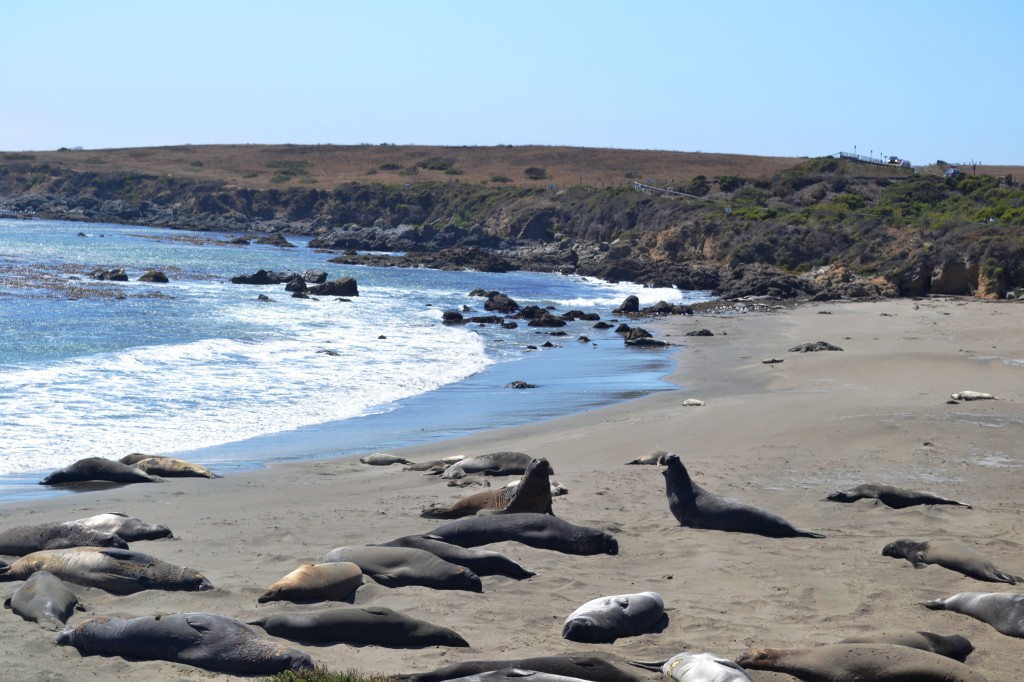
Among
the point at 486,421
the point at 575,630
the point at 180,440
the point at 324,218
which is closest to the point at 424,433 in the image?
the point at 486,421

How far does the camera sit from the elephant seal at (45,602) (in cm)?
619

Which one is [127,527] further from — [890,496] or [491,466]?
[890,496]

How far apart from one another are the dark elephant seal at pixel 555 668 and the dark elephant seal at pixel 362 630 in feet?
2.16

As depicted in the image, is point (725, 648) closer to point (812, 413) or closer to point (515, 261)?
point (812, 413)

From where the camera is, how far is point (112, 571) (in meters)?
6.88

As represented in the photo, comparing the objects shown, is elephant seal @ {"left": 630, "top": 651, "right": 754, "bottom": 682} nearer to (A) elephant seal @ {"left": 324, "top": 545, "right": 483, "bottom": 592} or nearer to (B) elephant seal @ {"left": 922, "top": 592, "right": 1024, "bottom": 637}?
(A) elephant seal @ {"left": 324, "top": 545, "right": 483, "bottom": 592}

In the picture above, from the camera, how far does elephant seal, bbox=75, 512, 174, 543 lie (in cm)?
815

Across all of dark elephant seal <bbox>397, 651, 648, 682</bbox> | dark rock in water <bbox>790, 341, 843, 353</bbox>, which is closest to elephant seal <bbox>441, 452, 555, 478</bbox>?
dark elephant seal <bbox>397, 651, 648, 682</bbox>

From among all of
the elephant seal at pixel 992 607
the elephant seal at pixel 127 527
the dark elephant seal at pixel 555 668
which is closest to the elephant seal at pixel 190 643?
the dark elephant seal at pixel 555 668

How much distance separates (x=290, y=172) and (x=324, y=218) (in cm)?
2022

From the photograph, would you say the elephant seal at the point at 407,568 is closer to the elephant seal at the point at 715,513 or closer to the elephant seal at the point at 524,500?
the elephant seal at the point at 524,500

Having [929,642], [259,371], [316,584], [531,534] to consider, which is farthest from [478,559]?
[259,371]

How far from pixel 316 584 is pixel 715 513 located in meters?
3.73

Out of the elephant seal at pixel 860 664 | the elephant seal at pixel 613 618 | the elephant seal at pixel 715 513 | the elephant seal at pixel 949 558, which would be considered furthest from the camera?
the elephant seal at pixel 715 513
